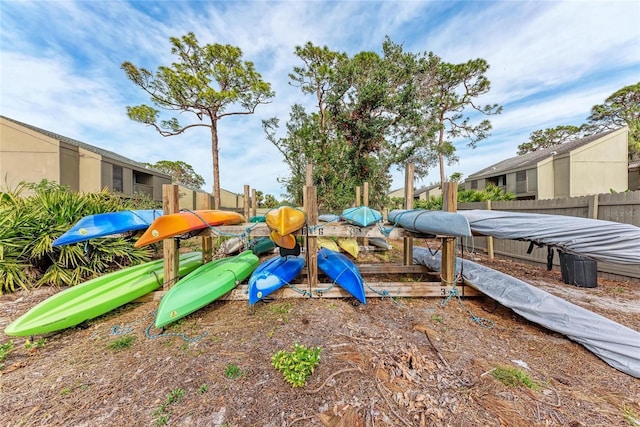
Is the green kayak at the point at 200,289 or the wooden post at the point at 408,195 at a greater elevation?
the wooden post at the point at 408,195

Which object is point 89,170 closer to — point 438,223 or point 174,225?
point 174,225

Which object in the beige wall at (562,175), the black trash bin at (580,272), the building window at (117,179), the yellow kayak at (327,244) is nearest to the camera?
the black trash bin at (580,272)

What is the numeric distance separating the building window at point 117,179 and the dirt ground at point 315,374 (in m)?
13.5

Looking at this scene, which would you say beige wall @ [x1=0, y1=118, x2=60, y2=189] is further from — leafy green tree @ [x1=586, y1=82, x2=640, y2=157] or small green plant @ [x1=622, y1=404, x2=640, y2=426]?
leafy green tree @ [x1=586, y1=82, x2=640, y2=157]

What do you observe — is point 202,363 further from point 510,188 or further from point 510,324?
point 510,188

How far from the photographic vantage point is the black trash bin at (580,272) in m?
4.03

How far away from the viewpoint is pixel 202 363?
1971 mm

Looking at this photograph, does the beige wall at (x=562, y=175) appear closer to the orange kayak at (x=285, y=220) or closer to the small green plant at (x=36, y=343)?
the orange kayak at (x=285, y=220)

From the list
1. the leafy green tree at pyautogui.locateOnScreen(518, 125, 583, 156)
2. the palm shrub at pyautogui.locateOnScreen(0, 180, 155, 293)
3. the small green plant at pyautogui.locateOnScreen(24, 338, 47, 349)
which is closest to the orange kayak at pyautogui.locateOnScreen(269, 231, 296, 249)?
the small green plant at pyautogui.locateOnScreen(24, 338, 47, 349)

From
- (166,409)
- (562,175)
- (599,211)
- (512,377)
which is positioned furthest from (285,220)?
(562,175)

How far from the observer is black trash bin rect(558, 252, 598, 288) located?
403 cm

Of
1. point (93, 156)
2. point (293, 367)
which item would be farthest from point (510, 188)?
point (93, 156)

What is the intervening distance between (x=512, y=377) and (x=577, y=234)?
6.39ft

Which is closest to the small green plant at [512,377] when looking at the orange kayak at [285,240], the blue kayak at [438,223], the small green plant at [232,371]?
the blue kayak at [438,223]
